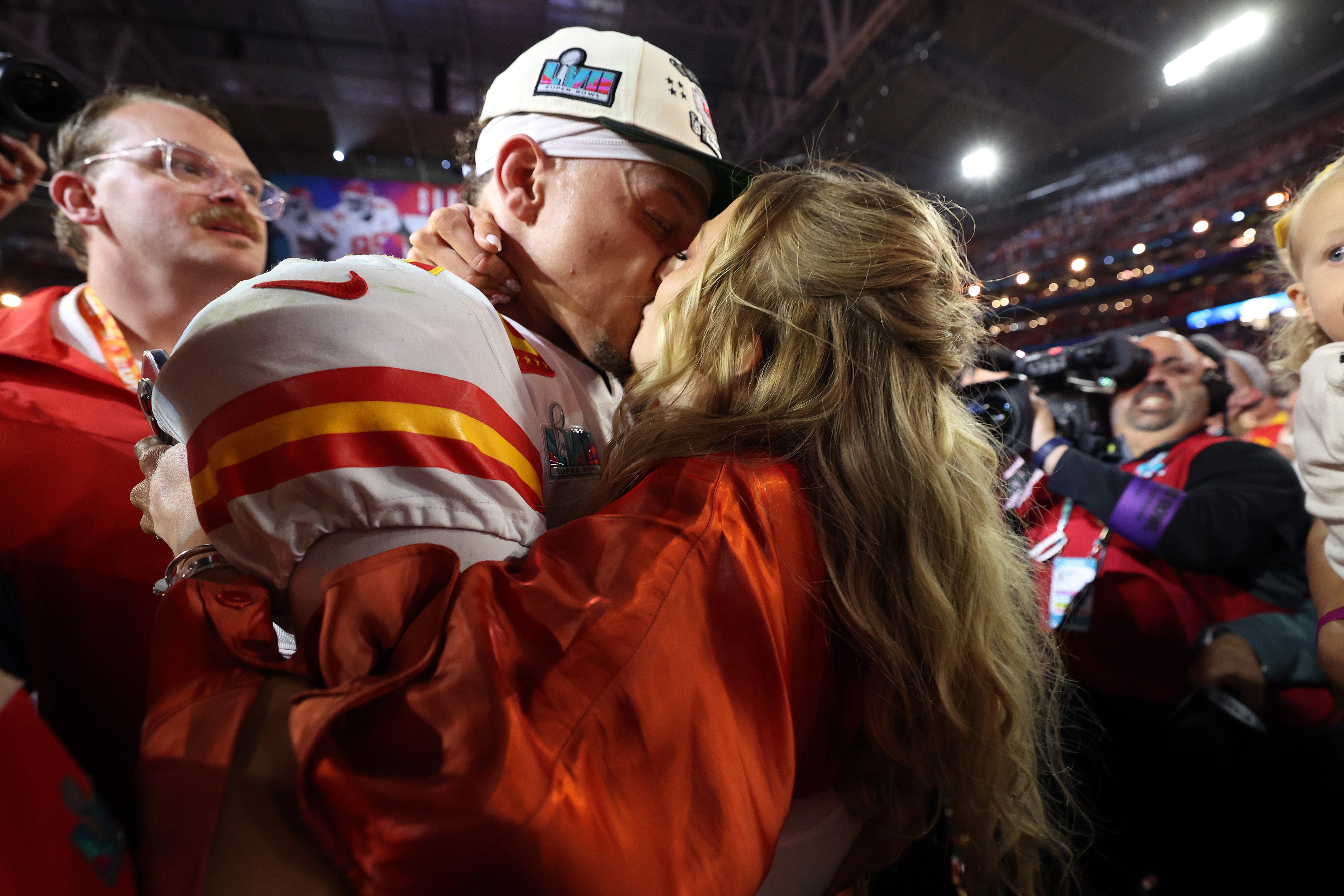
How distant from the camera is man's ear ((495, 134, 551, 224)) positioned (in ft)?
4.43

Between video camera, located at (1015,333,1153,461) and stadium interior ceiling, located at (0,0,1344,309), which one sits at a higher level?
stadium interior ceiling, located at (0,0,1344,309)

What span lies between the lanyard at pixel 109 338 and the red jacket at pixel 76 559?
0.16 metres

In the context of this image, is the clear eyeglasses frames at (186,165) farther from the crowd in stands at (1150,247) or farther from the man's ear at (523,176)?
the crowd in stands at (1150,247)

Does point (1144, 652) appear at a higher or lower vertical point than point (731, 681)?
lower

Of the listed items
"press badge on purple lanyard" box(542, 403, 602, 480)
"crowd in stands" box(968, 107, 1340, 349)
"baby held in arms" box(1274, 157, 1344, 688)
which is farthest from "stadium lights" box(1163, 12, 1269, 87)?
"press badge on purple lanyard" box(542, 403, 602, 480)

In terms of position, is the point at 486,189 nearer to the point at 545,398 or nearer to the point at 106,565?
the point at 545,398

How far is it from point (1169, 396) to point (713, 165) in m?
2.07

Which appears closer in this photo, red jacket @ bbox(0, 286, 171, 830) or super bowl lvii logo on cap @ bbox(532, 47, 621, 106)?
red jacket @ bbox(0, 286, 171, 830)

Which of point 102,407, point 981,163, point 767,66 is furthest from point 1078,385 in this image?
point 981,163

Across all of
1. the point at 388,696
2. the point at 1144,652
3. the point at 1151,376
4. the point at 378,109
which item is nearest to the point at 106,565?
the point at 388,696

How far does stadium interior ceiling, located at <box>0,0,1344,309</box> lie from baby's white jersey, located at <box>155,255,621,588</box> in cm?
624

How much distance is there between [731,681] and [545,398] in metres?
0.57

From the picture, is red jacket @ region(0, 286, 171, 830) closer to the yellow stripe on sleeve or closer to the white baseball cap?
the yellow stripe on sleeve

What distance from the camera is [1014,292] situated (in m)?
15.8
